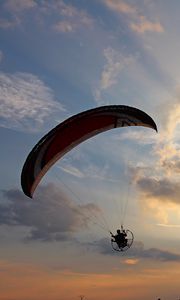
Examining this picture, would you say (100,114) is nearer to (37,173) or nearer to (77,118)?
(77,118)

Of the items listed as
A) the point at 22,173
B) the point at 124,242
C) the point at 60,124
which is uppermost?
the point at 60,124

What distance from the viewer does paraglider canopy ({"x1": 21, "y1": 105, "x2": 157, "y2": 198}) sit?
40875 millimetres

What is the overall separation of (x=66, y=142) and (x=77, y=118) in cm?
218

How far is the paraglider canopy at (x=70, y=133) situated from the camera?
40.9 meters

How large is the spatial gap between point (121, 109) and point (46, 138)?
207 inches

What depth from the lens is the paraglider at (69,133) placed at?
40875mm

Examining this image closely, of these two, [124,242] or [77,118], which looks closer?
[77,118]

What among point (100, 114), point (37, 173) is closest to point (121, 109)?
point (100, 114)

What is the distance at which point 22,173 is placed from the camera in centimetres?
4150

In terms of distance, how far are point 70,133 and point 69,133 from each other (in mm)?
90

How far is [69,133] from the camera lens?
41.8 metres

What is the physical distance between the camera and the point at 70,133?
41.8m

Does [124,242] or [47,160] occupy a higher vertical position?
[47,160]

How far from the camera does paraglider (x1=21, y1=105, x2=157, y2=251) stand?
4088cm
